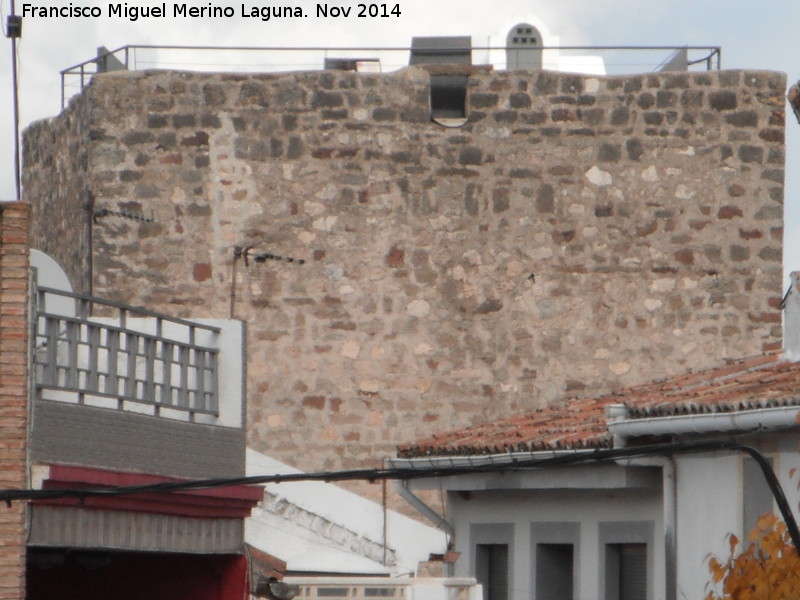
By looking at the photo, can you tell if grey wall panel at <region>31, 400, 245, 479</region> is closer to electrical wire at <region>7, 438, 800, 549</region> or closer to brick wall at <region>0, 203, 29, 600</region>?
brick wall at <region>0, 203, 29, 600</region>

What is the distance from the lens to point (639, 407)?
1131 centimetres

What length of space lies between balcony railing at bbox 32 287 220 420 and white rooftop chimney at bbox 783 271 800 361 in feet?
13.9

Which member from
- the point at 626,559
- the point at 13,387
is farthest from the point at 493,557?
the point at 13,387

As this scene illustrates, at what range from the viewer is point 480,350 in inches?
727

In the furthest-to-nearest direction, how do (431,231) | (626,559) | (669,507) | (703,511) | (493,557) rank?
(431,231) < (493,557) < (626,559) < (669,507) < (703,511)

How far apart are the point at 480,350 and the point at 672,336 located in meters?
1.98

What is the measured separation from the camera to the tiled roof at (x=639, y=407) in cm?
1068

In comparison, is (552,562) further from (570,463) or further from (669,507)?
(570,463)

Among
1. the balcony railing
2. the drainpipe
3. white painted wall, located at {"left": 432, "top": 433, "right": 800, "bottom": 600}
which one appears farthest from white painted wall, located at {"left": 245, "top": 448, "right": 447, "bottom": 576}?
the drainpipe

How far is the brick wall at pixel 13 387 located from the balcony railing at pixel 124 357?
204mm

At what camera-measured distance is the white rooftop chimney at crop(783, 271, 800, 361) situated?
12.1 m

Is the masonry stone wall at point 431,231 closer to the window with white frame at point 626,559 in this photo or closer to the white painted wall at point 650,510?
the white painted wall at point 650,510

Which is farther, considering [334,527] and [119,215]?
[119,215]

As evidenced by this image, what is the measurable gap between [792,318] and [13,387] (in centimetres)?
523
